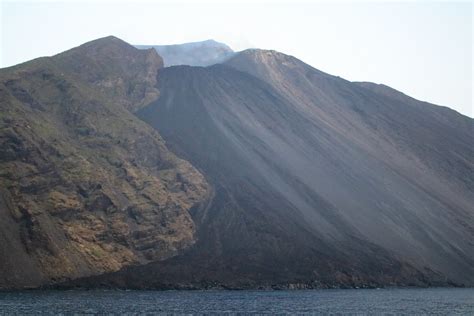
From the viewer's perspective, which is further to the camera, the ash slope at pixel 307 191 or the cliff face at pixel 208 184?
the ash slope at pixel 307 191

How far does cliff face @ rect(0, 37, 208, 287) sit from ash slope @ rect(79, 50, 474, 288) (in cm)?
564

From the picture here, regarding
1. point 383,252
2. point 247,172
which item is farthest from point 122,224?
point 383,252

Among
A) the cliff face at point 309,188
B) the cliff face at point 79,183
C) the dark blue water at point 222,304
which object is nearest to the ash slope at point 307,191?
the cliff face at point 309,188

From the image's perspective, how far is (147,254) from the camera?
120 m

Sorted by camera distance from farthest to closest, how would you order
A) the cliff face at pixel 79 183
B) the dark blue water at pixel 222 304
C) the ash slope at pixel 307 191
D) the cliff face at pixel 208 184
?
the ash slope at pixel 307 191
the cliff face at pixel 208 184
the cliff face at pixel 79 183
the dark blue water at pixel 222 304

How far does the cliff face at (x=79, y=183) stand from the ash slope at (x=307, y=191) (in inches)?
222

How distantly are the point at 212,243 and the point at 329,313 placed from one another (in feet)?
200

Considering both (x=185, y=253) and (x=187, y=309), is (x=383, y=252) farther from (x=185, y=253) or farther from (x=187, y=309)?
(x=187, y=309)

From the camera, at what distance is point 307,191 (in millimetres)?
146125

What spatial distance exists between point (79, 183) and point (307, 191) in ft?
168

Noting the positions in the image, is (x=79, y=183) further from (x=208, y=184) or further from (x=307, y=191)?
(x=307, y=191)

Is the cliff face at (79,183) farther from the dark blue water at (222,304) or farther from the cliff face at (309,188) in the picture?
the dark blue water at (222,304)

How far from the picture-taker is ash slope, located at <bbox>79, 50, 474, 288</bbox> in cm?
12106

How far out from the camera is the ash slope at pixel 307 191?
121m
